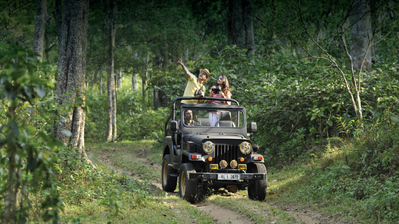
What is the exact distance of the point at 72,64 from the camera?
31.0 ft

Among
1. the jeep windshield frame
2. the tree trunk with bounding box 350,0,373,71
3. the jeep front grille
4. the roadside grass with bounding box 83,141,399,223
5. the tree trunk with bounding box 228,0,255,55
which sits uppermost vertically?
the tree trunk with bounding box 228,0,255,55

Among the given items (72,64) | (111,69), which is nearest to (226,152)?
(72,64)

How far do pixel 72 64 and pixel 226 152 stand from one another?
13.9ft

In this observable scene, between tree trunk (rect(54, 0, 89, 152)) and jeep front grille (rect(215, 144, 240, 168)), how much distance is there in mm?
3436

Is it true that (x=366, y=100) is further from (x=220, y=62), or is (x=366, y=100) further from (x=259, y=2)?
(x=259, y=2)

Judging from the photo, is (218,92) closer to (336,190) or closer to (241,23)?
(336,190)

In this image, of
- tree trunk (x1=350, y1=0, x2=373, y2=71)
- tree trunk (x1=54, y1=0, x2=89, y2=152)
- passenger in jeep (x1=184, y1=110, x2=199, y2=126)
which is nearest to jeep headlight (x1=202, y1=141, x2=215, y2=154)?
passenger in jeep (x1=184, y1=110, x2=199, y2=126)

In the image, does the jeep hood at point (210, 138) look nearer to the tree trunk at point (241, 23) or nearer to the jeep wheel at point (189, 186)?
the jeep wheel at point (189, 186)

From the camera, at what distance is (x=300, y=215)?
6.94 m

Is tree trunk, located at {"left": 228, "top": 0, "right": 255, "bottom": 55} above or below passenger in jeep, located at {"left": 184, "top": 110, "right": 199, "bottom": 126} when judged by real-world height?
above

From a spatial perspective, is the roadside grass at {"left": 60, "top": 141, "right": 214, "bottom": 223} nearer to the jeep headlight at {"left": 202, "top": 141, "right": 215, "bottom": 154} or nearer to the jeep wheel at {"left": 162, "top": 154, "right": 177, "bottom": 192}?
the jeep wheel at {"left": 162, "top": 154, "right": 177, "bottom": 192}

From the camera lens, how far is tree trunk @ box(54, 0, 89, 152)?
368 inches

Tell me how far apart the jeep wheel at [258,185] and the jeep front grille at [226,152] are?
1.63ft

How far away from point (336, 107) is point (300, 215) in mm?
5013
